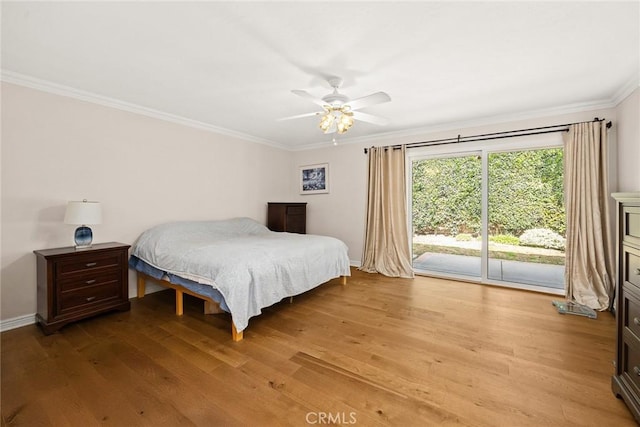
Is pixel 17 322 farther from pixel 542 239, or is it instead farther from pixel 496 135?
pixel 542 239

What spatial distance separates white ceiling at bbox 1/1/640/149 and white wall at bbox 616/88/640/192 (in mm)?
187

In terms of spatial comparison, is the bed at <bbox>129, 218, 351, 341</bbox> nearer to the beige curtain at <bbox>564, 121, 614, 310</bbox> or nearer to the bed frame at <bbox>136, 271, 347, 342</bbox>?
the bed frame at <bbox>136, 271, 347, 342</bbox>

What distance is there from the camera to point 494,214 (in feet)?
12.5

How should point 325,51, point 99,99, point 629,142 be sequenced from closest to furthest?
point 325,51 < point 629,142 < point 99,99

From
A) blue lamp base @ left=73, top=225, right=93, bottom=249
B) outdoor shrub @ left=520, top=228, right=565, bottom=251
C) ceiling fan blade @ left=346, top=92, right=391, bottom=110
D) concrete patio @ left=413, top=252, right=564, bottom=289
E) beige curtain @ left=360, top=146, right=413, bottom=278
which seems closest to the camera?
ceiling fan blade @ left=346, top=92, right=391, bottom=110

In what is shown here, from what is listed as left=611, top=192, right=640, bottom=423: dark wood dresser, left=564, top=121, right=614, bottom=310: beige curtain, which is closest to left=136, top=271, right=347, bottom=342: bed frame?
left=611, top=192, right=640, bottom=423: dark wood dresser

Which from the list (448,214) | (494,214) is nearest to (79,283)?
(448,214)

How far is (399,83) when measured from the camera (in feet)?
8.67

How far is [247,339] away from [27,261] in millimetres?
2327

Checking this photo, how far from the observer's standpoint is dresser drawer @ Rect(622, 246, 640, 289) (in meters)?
1.48

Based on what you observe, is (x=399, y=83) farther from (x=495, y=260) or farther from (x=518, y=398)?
(x=495, y=260)

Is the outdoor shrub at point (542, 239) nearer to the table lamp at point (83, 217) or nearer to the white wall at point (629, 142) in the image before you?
the white wall at point (629, 142)

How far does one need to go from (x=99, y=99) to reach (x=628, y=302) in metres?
4.89

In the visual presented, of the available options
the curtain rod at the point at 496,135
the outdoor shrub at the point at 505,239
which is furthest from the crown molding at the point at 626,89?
the outdoor shrub at the point at 505,239
